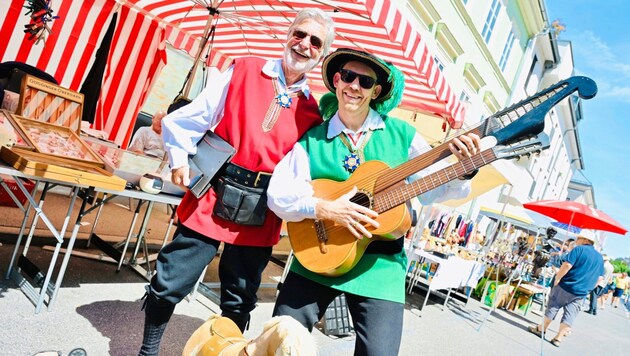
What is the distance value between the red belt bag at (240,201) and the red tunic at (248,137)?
0.04 metres

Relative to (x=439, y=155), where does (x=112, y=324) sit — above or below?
below

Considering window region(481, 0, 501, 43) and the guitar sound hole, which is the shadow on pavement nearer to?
the guitar sound hole

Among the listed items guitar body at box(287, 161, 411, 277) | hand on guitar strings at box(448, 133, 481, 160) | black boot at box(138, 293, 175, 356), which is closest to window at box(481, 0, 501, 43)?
hand on guitar strings at box(448, 133, 481, 160)

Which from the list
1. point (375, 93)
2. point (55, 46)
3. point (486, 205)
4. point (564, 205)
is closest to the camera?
point (375, 93)

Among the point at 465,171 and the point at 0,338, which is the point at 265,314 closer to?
the point at 0,338

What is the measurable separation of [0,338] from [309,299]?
1737 mm

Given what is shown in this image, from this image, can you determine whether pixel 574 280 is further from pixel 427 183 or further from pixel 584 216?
pixel 427 183

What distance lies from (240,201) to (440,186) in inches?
37.5

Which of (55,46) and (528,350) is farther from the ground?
(55,46)

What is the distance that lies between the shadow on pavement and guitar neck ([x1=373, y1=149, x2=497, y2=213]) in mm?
1847

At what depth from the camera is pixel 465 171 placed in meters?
1.89

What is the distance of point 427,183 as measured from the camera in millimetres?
1931

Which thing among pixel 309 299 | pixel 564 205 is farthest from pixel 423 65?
pixel 564 205

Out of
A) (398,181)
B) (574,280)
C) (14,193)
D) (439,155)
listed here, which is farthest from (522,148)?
(574,280)
